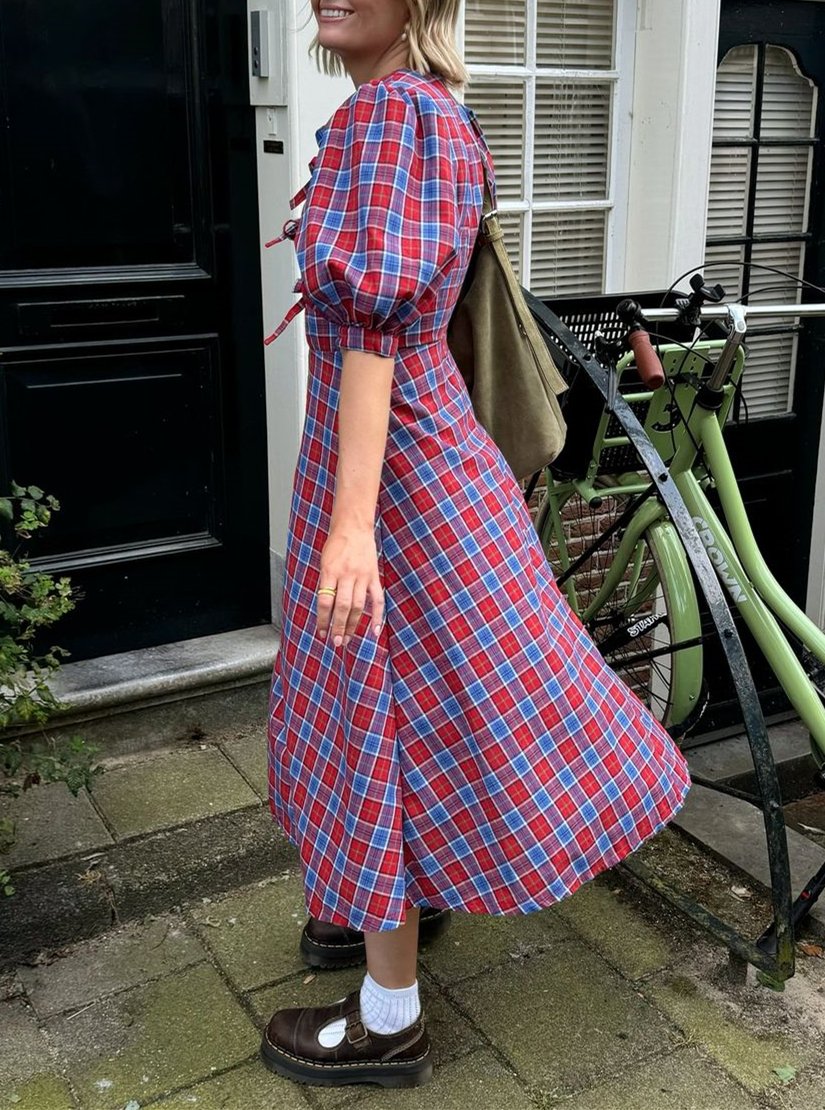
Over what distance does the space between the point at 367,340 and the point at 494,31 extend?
8.12 ft

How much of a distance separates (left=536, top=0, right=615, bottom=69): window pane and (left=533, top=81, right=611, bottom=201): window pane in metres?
0.08

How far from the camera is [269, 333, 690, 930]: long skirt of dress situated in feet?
6.99

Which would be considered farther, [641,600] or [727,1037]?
[641,600]

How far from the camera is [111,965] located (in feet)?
9.14

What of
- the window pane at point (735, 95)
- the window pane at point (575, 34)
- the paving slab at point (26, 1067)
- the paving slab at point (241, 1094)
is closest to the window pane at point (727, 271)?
the window pane at point (735, 95)

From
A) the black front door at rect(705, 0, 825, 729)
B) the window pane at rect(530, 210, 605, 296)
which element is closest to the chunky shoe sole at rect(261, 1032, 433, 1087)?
the black front door at rect(705, 0, 825, 729)

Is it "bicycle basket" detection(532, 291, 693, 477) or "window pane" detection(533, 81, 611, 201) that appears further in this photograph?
"window pane" detection(533, 81, 611, 201)

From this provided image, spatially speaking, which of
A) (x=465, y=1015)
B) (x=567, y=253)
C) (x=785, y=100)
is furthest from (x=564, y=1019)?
(x=785, y=100)

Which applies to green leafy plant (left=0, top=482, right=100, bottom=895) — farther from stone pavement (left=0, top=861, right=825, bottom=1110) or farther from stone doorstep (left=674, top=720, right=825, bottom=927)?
stone doorstep (left=674, top=720, right=825, bottom=927)

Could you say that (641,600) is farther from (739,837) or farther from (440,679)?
(440,679)

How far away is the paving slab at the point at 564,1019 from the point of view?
251 cm

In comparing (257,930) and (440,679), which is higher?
(440,679)

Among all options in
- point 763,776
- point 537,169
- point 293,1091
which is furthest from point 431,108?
point 537,169

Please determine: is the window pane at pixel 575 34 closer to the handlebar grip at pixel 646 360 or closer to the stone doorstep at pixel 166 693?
the handlebar grip at pixel 646 360
